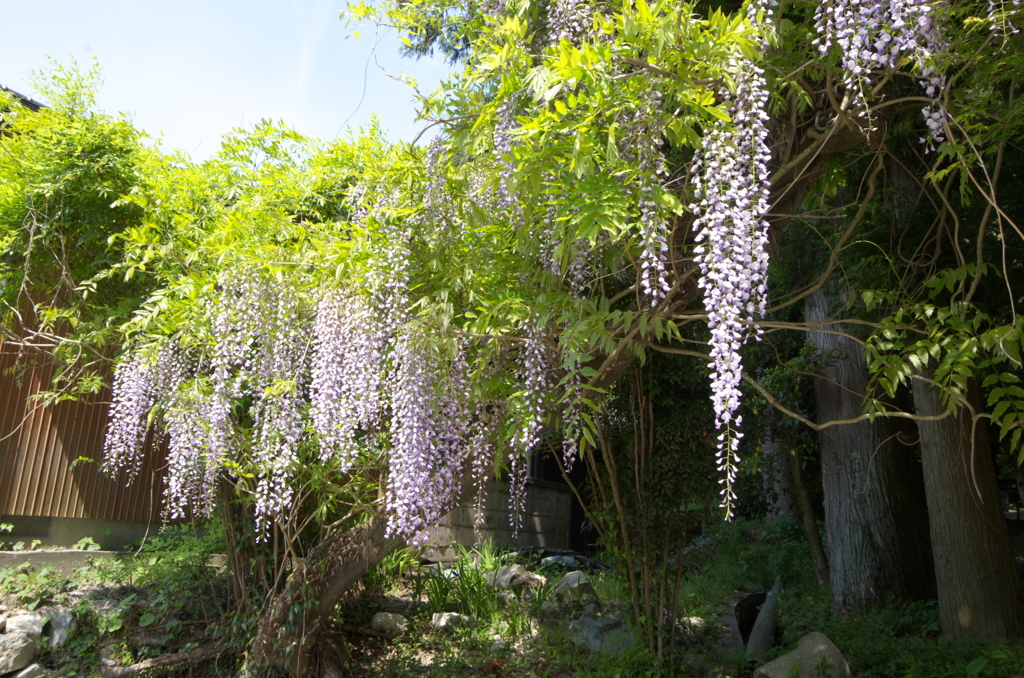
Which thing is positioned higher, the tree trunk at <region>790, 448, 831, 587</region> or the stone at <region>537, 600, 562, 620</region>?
the tree trunk at <region>790, 448, 831, 587</region>

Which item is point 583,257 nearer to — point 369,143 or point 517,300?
point 517,300

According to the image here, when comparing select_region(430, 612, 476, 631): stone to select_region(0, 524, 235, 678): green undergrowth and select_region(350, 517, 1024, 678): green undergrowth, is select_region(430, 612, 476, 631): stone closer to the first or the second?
select_region(350, 517, 1024, 678): green undergrowth

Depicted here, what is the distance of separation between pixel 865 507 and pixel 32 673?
601 centimetres

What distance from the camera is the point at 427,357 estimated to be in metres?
3.38

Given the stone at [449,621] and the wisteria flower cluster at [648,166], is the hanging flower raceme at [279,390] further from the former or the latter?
the wisteria flower cluster at [648,166]

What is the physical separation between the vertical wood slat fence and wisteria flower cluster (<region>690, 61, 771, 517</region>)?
15.8 ft

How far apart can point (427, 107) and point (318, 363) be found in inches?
58.1

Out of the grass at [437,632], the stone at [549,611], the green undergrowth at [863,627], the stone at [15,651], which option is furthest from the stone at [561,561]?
the stone at [15,651]

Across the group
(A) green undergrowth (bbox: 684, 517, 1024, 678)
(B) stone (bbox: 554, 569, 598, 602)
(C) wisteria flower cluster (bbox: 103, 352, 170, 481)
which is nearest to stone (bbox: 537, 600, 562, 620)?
(B) stone (bbox: 554, 569, 598, 602)

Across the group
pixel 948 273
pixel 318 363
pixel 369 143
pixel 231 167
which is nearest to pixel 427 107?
pixel 369 143

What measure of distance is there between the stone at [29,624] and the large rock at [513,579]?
10.1ft

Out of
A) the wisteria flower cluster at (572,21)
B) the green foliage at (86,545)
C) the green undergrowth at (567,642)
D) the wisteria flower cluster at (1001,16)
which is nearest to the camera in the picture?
the wisteria flower cluster at (1001,16)

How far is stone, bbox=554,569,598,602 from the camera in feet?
18.6

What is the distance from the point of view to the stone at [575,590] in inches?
224
